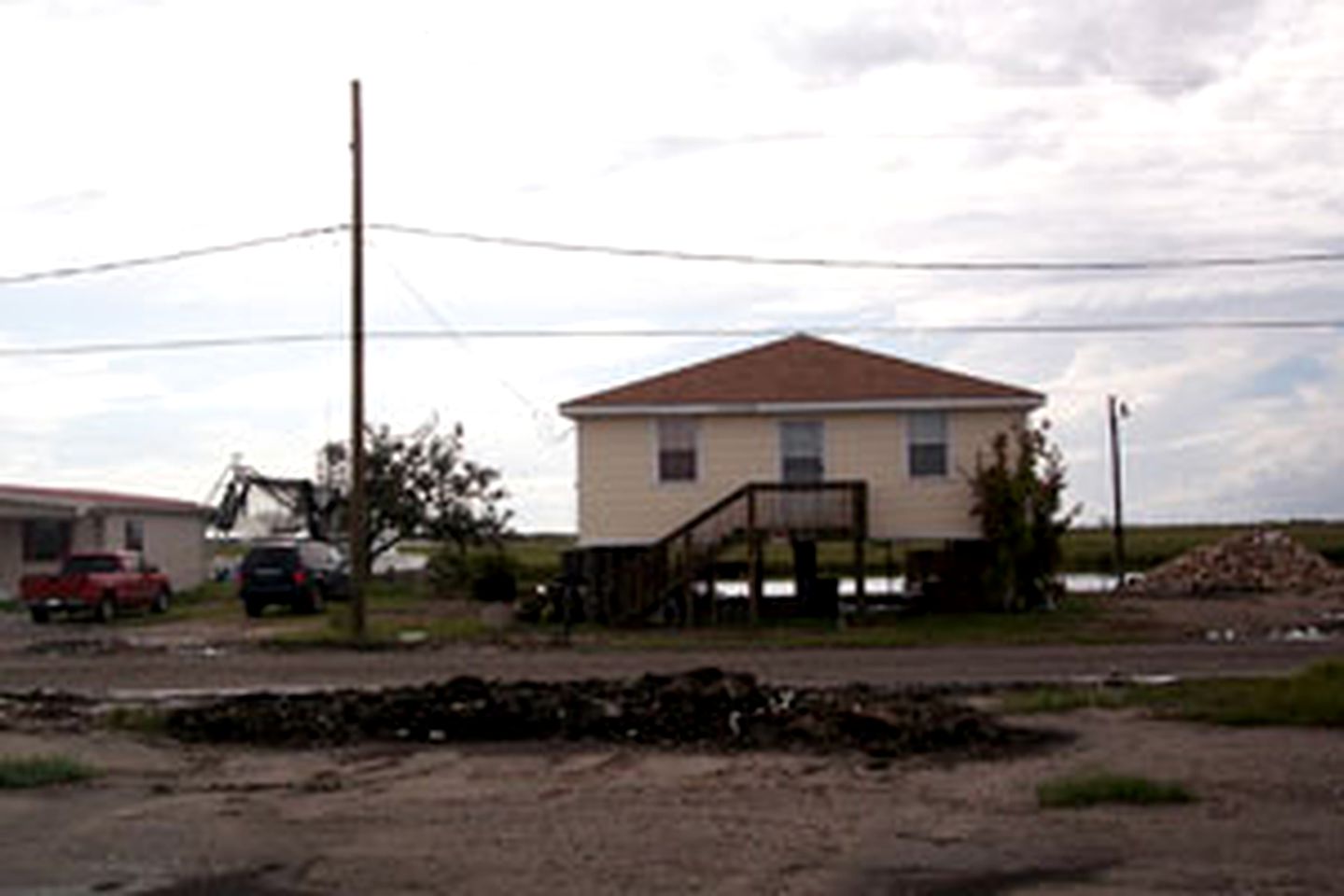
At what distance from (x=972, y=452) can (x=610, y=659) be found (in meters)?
12.8

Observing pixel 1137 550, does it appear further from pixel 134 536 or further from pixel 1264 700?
pixel 1264 700

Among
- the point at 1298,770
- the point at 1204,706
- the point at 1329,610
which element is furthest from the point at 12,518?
the point at 1298,770

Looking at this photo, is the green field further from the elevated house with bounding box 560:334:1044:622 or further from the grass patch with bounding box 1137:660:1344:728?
the grass patch with bounding box 1137:660:1344:728

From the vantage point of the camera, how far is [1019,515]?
3816 cm

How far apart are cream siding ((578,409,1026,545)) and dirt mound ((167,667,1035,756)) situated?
19.7 metres

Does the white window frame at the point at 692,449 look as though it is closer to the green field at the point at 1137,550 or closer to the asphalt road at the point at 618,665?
the asphalt road at the point at 618,665

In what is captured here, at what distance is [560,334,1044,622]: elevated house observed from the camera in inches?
1551

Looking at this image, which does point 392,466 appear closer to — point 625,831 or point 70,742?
point 70,742

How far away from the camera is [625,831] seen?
40.0 feet

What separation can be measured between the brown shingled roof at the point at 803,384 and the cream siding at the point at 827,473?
0.39 metres

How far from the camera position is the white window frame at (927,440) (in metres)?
39.8

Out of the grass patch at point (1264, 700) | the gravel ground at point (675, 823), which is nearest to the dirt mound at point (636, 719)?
the gravel ground at point (675, 823)

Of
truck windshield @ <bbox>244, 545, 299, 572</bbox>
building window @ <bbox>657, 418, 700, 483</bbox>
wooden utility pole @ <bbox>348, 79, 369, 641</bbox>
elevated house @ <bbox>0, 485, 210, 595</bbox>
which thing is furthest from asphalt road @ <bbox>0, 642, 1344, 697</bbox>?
elevated house @ <bbox>0, 485, 210, 595</bbox>

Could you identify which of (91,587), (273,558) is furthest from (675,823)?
(91,587)
